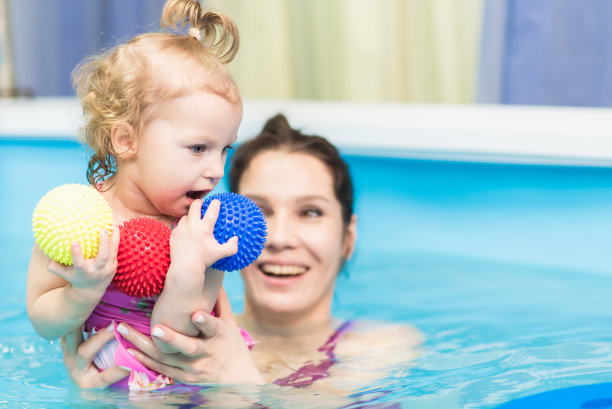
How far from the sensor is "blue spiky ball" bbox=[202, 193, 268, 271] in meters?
1.33

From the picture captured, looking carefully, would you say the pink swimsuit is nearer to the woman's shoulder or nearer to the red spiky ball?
the red spiky ball

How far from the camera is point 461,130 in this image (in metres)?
2.58

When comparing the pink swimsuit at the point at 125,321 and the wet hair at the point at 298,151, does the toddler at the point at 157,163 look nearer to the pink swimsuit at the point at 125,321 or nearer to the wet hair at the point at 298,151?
the pink swimsuit at the point at 125,321

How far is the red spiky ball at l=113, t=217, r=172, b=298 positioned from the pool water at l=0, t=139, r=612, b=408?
251 millimetres

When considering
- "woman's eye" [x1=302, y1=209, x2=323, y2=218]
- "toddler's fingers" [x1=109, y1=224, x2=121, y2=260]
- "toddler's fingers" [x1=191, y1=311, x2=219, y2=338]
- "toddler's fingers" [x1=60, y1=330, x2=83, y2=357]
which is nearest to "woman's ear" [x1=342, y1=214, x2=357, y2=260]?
"woman's eye" [x1=302, y1=209, x2=323, y2=218]

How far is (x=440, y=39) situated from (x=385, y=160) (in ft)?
3.32

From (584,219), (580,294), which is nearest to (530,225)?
(584,219)

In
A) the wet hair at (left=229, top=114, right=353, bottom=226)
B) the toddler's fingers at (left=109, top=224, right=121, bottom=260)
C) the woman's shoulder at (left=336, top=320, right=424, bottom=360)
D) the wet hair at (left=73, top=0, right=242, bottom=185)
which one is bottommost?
the toddler's fingers at (left=109, top=224, right=121, bottom=260)

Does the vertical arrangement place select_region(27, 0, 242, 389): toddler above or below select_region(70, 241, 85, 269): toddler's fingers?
above

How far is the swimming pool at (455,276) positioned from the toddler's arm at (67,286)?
0.20m

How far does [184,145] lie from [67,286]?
0.97 ft

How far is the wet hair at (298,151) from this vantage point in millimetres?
2102

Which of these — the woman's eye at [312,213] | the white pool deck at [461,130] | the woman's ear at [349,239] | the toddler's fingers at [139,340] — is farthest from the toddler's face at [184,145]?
the white pool deck at [461,130]

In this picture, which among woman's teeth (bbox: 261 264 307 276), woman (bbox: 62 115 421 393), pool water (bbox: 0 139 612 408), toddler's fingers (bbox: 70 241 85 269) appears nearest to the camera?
toddler's fingers (bbox: 70 241 85 269)
